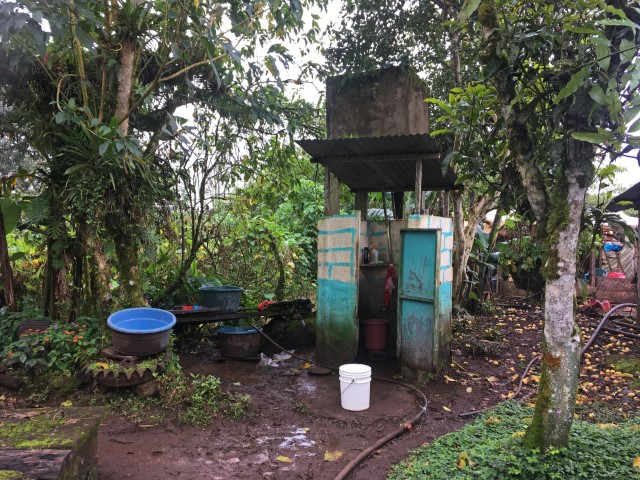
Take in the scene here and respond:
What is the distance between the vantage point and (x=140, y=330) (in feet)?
16.2

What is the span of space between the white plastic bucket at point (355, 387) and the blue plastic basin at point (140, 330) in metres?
2.04

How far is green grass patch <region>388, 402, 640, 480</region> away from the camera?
2785mm

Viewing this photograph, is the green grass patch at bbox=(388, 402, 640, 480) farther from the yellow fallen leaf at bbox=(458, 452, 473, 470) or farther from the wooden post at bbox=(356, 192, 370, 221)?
the wooden post at bbox=(356, 192, 370, 221)

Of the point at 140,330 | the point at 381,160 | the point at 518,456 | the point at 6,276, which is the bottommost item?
the point at 518,456

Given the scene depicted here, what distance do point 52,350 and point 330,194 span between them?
4.02 meters

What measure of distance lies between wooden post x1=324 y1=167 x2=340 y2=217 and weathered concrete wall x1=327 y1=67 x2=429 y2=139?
73 cm

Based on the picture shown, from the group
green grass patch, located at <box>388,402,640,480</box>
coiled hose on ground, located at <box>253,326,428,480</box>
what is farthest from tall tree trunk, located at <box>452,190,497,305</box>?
green grass patch, located at <box>388,402,640,480</box>

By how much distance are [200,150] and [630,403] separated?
6.47 m

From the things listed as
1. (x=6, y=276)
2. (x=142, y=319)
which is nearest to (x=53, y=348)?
(x=142, y=319)

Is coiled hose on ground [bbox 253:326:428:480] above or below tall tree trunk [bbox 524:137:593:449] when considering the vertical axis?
below

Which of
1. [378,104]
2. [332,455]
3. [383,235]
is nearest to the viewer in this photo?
[332,455]

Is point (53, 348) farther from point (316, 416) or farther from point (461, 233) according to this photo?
point (461, 233)

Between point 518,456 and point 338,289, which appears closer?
point 518,456

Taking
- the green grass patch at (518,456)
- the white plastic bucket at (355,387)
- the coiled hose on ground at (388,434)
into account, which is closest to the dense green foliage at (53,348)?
the white plastic bucket at (355,387)
